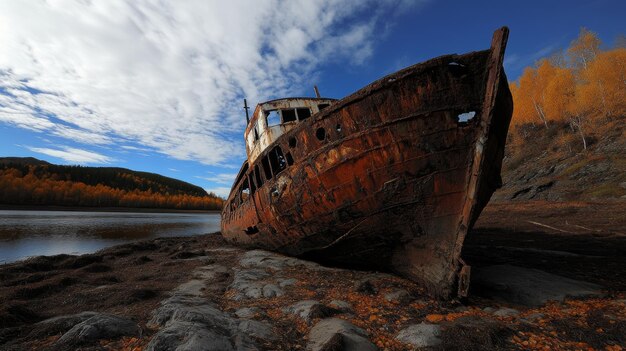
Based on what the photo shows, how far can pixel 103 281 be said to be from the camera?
6.76 metres

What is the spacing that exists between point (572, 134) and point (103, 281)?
40.9 meters

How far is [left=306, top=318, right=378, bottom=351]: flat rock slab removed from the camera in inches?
123

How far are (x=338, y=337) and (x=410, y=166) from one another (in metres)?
3.05

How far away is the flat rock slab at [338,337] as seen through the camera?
3.11 m

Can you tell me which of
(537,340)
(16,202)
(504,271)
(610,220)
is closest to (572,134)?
(610,220)

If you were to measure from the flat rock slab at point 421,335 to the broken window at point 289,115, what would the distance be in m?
7.42

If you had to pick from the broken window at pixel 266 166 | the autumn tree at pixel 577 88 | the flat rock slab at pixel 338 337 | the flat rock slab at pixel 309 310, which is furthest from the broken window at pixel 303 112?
the autumn tree at pixel 577 88

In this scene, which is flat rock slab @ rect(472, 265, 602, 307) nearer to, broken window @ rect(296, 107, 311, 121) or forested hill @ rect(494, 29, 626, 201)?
broken window @ rect(296, 107, 311, 121)

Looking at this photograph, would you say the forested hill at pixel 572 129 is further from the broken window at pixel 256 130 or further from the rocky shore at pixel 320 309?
the broken window at pixel 256 130

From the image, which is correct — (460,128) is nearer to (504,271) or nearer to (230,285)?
(504,271)

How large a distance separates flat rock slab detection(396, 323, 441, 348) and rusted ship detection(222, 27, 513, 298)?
43.4 inches

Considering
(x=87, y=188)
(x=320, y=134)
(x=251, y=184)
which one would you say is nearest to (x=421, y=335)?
(x=320, y=134)

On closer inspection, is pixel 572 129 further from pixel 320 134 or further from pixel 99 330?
pixel 99 330

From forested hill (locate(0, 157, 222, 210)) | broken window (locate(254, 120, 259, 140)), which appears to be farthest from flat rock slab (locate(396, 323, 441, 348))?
forested hill (locate(0, 157, 222, 210))
